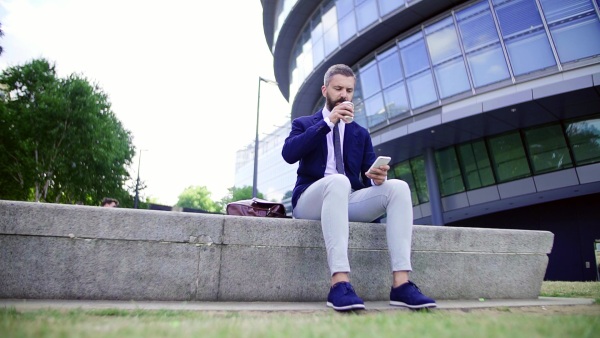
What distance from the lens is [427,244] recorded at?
3936 mm

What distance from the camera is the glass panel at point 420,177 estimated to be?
18.9 m

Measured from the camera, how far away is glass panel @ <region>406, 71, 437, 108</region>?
15.7 metres

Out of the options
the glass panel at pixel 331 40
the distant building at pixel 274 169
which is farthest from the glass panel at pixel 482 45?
the distant building at pixel 274 169

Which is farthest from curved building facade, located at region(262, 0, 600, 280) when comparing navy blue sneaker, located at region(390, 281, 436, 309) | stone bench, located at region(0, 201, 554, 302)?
navy blue sneaker, located at region(390, 281, 436, 309)

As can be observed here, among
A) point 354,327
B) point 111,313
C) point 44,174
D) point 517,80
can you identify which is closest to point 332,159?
point 354,327

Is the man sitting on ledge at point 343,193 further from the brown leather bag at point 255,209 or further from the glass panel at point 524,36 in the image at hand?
the glass panel at point 524,36

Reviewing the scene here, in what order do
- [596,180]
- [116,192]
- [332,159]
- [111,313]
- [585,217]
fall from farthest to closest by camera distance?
1. [116,192]
2. [585,217]
3. [596,180]
4. [332,159]
5. [111,313]

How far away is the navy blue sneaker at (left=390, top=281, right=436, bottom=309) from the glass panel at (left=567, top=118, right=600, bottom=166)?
15545mm

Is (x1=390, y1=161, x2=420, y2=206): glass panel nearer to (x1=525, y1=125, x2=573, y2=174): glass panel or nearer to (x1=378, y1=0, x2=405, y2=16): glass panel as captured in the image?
(x1=525, y1=125, x2=573, y2=174): glass panel

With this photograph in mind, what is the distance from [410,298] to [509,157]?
1582cm

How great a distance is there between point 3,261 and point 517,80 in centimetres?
1496

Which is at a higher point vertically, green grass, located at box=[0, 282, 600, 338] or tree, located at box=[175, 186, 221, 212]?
tree, located at box=[175, 186, 221, 212]

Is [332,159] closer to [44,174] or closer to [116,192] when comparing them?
[44,174]

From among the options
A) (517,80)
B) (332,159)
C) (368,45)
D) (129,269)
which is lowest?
(129,269)
